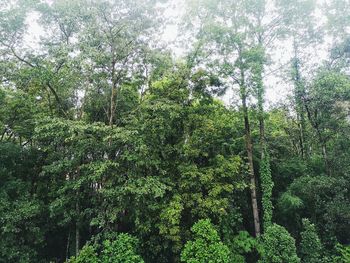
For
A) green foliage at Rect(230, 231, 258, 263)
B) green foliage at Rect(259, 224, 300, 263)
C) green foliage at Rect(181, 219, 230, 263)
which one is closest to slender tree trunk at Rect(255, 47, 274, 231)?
green foliage at Rect(230, 231, 258, 263)

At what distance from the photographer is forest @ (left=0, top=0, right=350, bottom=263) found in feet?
28.4

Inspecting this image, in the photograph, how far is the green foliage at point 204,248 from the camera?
8.12m

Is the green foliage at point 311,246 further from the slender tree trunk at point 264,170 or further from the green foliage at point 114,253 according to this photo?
the green foliage at point 114,253

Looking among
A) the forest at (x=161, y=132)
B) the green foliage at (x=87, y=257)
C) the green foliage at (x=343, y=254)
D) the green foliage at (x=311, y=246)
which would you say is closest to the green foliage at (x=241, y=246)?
the forest at (x=161, y=132)

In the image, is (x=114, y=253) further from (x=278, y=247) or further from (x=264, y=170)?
(x=264, y=170)

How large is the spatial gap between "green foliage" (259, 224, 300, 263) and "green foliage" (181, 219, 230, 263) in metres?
1.78

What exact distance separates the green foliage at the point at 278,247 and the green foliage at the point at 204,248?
178 centimetres

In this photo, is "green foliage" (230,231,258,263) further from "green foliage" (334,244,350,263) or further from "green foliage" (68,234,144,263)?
"green foliage" (68,234,144,263)

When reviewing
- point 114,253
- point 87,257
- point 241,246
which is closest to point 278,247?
point 241,246

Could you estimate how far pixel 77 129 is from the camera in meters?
8.32

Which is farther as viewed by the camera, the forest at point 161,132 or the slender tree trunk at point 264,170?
the slender tree trunk at point 264,170

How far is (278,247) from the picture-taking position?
9.07 metres

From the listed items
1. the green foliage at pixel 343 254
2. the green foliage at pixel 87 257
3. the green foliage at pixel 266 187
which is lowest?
the green foliage at pixel 343 254

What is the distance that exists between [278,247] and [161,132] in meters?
5.71
